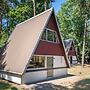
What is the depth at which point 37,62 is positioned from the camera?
19484 millimetres

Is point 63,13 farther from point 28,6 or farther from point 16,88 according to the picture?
point 16,88

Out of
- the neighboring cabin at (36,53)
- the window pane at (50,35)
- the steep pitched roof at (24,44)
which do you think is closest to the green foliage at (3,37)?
the neighboring cabin at (36,53)

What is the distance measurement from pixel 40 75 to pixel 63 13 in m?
35.2

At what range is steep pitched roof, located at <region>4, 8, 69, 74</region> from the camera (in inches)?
705

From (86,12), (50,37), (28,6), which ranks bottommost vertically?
(50,37)

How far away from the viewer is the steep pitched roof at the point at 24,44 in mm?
17906

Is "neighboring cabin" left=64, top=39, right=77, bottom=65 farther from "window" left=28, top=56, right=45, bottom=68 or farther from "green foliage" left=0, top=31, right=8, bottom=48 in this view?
"window" left=28, top=56, right=45, bottom=68

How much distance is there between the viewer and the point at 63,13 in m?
52.9

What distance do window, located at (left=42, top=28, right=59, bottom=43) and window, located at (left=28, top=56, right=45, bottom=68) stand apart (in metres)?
2.10

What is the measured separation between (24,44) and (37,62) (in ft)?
6.85

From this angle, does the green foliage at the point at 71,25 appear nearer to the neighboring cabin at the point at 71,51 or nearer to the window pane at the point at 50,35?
the neighboring cabin at the point at 71,51

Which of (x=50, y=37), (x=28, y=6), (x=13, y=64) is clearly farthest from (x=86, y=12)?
(x=13, y=64)

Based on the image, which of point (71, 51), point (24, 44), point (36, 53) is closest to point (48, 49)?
point (36, 53)

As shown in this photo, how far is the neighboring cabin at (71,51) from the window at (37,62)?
75.2 feet
